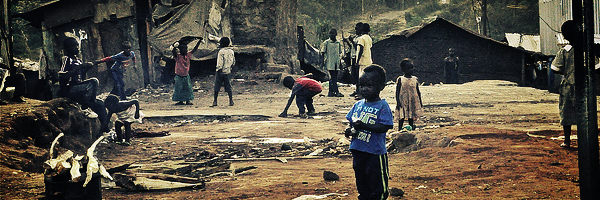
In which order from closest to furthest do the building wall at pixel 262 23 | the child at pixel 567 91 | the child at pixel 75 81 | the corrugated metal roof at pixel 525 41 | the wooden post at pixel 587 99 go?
1. the wooden post at pixel 587 99
2. the child at pixel 567 91
3. the child at pixel 75 81
4. the building wall at pixel 262 23
5. the corrugated metal roof at pixel 525 41

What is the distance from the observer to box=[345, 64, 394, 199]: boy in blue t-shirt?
3.59m

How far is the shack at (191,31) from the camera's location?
1571cm

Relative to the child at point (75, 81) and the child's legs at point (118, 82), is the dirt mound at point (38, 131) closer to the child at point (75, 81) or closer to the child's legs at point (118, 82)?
the child at point (75, 81)

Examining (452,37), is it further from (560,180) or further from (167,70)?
(560,180)

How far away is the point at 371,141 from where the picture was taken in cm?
362

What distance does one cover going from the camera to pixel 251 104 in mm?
12461

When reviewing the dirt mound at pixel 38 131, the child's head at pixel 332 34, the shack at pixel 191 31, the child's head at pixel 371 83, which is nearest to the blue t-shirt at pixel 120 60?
the shack at pixel 191 31

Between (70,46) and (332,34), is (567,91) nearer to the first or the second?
(70,46)

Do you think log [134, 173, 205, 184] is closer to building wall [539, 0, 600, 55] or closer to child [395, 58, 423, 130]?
child [395, 58, 423, 130]

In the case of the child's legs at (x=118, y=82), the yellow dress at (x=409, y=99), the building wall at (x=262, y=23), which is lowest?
the yellow dress at (x=409, y=99)

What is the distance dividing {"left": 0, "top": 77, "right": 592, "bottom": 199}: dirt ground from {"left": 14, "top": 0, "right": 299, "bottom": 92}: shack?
17.4 ft

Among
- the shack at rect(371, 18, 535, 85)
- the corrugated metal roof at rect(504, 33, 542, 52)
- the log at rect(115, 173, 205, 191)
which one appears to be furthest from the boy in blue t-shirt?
the corrugated metal roof at rect(504, 33, 542, 52)

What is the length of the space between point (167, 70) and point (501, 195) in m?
14.9

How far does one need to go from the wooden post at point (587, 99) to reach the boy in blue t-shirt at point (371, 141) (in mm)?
1208
